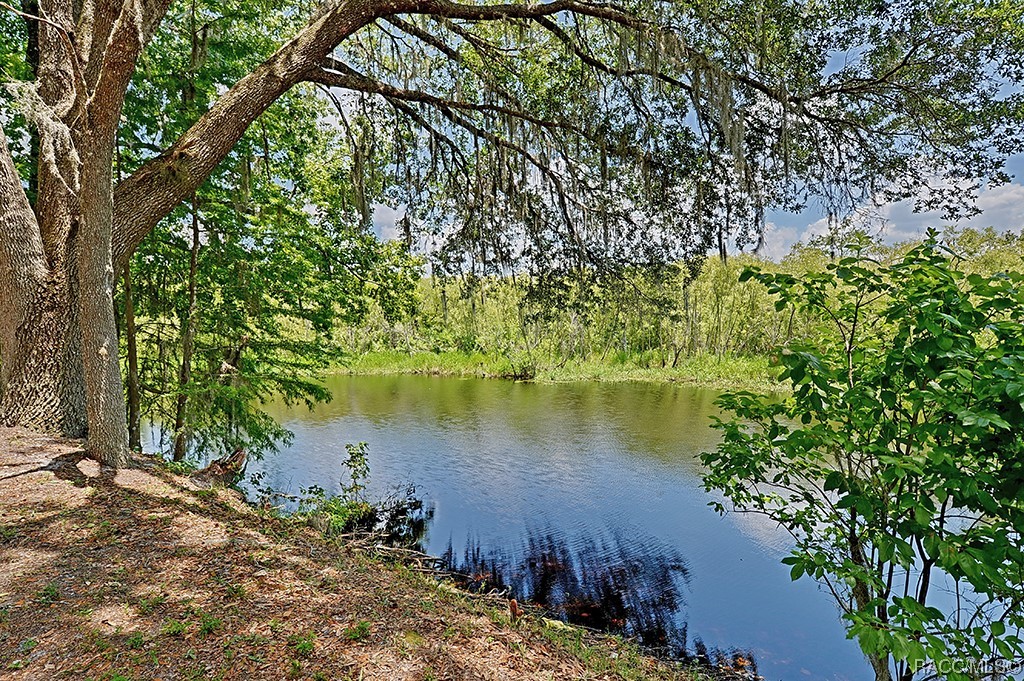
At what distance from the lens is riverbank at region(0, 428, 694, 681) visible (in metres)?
1.96

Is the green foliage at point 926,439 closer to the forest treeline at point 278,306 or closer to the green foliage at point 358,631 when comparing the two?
the green foliage at point 358,631

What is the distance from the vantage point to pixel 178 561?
8.71 feet

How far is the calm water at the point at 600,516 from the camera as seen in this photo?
13.9 ft

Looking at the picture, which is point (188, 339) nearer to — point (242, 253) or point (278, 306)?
point (278, 306)

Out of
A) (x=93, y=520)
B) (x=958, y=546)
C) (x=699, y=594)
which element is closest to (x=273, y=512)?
(x=93, y=520)

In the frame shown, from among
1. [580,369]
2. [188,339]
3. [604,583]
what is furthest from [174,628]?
[580,369]

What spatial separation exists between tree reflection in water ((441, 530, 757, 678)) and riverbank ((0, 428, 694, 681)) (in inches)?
19.8

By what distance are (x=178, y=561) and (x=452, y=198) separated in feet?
13.5

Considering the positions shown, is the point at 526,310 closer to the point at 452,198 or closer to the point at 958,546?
the point at 452,198

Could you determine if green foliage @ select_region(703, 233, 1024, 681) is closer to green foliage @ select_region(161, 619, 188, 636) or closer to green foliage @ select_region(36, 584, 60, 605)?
green foliage @ select_region(161, 619, 188, 636)

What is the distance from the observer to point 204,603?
231 centimetres

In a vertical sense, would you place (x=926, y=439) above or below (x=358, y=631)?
above

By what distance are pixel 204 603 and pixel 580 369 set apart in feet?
64.4

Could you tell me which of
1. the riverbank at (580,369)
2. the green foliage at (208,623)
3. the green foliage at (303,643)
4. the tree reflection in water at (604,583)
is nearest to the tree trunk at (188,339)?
the tree reflection in water at (604,583)
